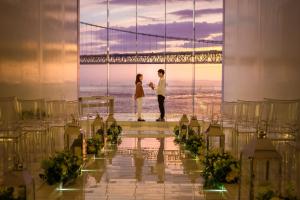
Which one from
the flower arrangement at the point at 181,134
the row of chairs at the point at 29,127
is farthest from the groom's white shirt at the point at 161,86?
the row of chairs at the point at 29,127

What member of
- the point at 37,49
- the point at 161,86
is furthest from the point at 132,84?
the point at 37,49

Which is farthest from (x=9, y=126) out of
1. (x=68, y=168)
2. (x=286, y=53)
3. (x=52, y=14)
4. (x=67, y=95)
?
(x=67, y=95)

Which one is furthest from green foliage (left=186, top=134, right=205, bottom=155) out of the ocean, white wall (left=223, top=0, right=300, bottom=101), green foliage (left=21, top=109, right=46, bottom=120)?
the ocean

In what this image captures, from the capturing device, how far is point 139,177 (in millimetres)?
6566

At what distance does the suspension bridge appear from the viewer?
1647 centimetres

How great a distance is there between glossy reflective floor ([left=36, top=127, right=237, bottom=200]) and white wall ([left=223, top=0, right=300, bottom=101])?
1738 mm

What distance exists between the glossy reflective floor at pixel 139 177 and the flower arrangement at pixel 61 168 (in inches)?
4.3

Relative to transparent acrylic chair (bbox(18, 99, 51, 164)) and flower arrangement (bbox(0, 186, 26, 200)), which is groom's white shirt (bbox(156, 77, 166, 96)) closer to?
transparent acrylic chair (bbox(18, 99, 51, 164))

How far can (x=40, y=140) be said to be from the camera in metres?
7.90

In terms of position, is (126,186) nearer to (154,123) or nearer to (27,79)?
(27,79)

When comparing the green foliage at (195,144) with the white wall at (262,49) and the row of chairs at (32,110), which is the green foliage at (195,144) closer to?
the white wall at (262,49)

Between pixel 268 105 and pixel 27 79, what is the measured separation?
12.5 feet

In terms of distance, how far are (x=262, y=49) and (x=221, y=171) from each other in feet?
13.3

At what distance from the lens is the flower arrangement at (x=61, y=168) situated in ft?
18.7
